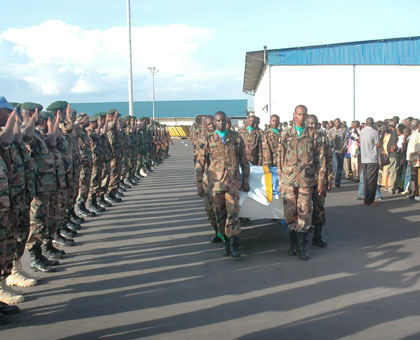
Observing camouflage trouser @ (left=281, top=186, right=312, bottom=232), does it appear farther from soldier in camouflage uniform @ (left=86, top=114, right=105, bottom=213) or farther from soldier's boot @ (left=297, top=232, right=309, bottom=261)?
soldier in camouflage uniform @ (left=86, top=114, right=105, bottom=213)

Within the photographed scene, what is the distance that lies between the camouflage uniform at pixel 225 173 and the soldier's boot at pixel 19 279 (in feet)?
8.87

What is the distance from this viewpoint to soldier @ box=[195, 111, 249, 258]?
6.91 meters

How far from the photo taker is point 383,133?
1309cm

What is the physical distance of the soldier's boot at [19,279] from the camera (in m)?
5.81

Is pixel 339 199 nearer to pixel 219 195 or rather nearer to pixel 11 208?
pixel 219 195

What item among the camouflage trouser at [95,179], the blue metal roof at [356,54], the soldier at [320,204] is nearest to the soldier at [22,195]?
the soldier at [320,204]

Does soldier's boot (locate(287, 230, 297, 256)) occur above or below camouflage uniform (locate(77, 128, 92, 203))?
below

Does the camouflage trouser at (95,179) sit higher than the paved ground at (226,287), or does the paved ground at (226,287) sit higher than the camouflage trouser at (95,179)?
the camouflage trouser at (95,179)

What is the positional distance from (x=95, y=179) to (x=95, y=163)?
14.7 inches

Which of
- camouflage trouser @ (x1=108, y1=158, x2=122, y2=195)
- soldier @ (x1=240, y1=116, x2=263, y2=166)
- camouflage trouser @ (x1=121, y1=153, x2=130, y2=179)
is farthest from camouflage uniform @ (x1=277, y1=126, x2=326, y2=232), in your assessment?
camouflage trouser @ (x1=121, y1=153, x2=130, y2=179)

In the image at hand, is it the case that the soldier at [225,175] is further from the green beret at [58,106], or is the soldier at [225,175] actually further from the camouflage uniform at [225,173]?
the green beret at [58,106]

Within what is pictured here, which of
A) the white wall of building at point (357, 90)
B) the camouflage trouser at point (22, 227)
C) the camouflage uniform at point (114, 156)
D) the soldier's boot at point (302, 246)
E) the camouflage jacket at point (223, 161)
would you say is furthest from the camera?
the white wall of building at point (357, 90)

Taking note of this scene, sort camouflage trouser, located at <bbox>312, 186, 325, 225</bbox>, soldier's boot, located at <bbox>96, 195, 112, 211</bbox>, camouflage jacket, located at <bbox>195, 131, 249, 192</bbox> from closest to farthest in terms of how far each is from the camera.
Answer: camouflage jacket, located at <bbox>195, 131, 249, 192</bbox>, camouflage trouser, located at <bbox>312, 186, 325, 225</bbox>, soldier's boot, located at <bbox>96, 195, 112, 211</bbox>

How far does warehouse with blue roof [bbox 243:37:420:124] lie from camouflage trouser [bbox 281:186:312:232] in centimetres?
2507
